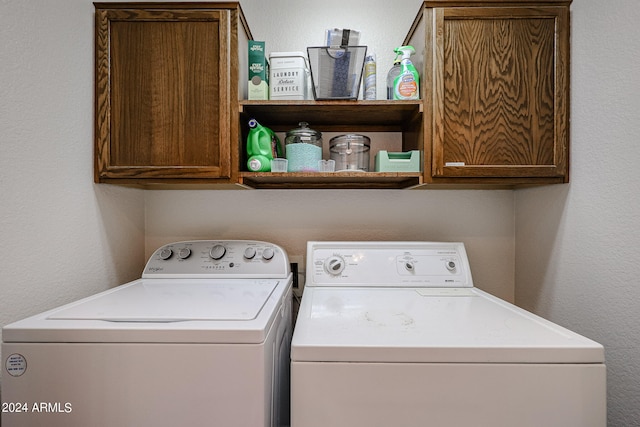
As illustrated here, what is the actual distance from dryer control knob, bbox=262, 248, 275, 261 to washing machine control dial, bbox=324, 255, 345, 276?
0.82 ft

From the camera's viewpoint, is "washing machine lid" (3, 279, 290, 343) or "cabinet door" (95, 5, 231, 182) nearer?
"washing machine lid" (3, 279, 290, 343)

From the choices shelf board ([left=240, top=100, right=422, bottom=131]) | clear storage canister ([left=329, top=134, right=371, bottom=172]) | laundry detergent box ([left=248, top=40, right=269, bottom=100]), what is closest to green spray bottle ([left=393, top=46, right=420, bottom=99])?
shelf board ([left=240, top=100, right=422, bottom=131])

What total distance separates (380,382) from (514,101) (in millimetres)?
1140

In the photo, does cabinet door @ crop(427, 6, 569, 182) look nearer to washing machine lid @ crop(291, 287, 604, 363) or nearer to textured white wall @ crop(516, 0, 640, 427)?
textured white wall @ crop(516, 0, 640, 427)

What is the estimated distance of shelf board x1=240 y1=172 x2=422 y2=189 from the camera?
1296 mm

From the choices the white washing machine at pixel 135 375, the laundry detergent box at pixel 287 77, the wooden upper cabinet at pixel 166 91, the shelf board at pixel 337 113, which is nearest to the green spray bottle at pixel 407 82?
the shelf board at pixel 337 113

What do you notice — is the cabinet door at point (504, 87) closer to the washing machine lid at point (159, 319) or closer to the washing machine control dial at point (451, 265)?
the washing machine control dial at point (451, 265)

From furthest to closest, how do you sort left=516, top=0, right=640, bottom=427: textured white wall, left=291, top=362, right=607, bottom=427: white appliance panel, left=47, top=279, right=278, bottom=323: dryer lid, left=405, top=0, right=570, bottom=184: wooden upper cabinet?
left=405, top=0, right=570, bottom=184: wooden upper cabinet
left=516, top=0, right=640, bottom=427: textured white wall
left=47, top=279, right=278, bottom=323: dryer lid
left=291, top=362, right=607, bottom=427: white appliance panel

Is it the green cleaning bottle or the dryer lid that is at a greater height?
the green cleaning bottle

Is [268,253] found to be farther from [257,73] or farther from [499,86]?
[499,86]

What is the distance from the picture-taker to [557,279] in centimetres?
131

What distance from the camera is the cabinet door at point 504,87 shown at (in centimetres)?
122

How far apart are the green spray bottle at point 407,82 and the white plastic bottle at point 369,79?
3.5 inches

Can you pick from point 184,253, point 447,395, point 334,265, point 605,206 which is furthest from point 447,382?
point 184,253
